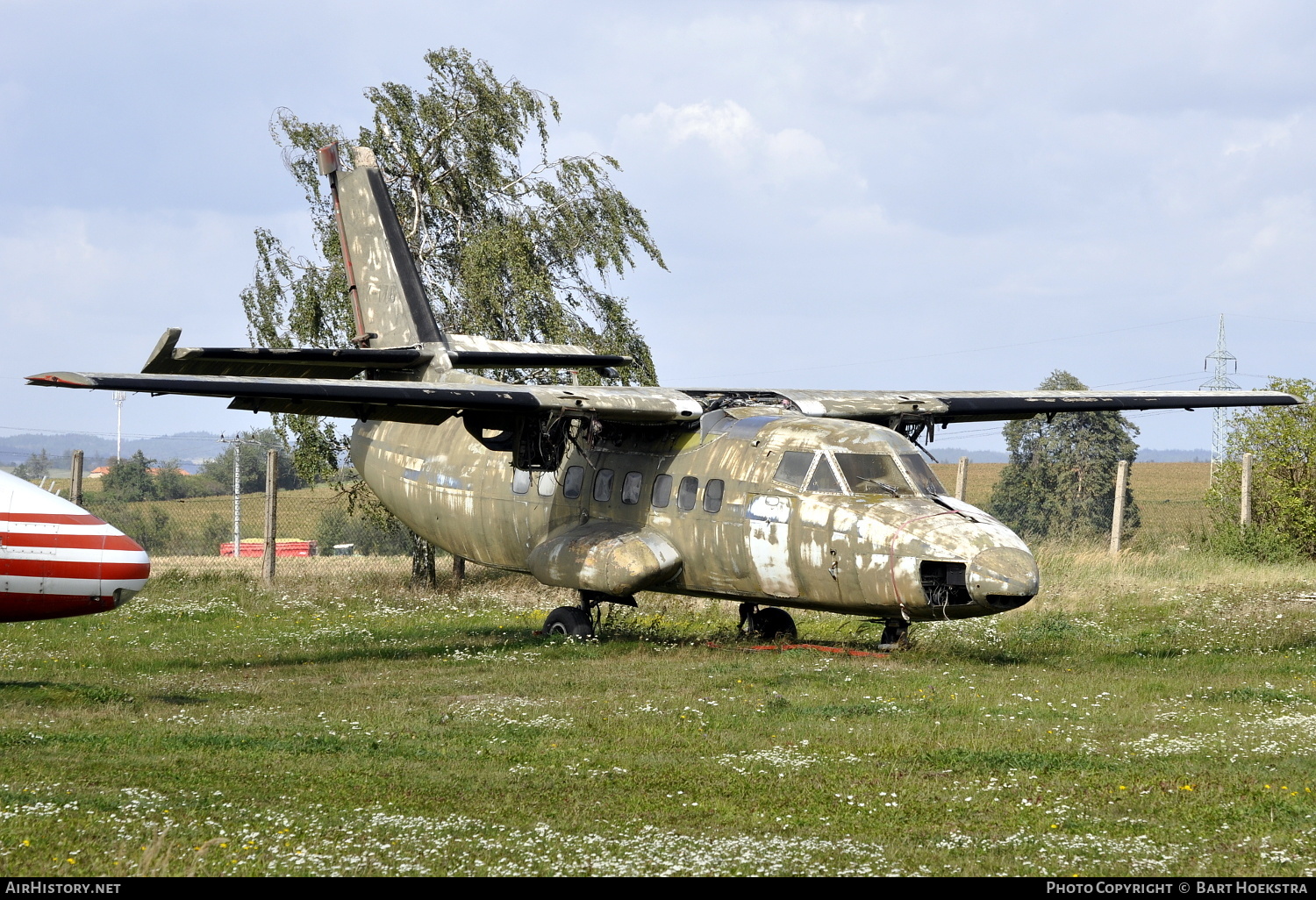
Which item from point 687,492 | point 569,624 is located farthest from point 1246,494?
point 569,624

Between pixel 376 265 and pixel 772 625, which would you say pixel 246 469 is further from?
pixel 772 625

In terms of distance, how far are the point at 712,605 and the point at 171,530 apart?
2638cm

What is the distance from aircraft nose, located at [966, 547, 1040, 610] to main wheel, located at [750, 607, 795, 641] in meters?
5.60

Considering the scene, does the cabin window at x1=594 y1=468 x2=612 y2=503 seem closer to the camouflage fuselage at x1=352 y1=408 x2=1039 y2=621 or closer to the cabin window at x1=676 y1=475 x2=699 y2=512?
the camouflage fuselage at x1=352 y1=408 x2=1039 y2=621

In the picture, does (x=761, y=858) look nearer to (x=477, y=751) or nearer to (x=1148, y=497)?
(x=477, y=751)

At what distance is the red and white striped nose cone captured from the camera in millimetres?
13477

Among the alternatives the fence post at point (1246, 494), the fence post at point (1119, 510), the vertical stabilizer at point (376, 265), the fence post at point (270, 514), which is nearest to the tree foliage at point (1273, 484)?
the fence post at point (1246, 494)

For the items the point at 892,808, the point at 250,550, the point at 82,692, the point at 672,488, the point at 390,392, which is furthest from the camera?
the point at 250,550

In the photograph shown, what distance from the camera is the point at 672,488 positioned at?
1861cm

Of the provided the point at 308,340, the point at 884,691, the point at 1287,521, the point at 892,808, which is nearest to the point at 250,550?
the point at 308,340

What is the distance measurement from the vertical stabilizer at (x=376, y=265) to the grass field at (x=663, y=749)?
18.3 ft

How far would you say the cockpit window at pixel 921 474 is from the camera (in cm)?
1698

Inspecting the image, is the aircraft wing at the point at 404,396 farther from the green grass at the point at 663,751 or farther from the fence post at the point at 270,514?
the fence post at the point at 270,514

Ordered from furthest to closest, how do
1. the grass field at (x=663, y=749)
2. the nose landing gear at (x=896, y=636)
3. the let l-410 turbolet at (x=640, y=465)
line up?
the nose landing gear at (x=896, y=636) → the let l-410 turbolet at (x=640, y=465) → the grass field at (x=663, y=749)
